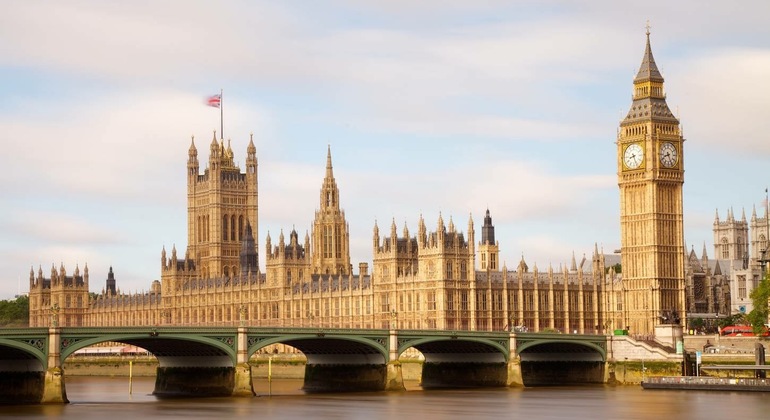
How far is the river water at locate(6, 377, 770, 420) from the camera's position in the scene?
84125mm

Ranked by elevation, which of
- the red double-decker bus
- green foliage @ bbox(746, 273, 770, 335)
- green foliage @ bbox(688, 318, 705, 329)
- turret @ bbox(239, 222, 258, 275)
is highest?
turret @ bbox(239, 222, 258, 275)

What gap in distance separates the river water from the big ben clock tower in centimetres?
3650

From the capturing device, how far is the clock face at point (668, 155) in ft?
474

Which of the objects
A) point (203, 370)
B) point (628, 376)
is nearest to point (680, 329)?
point (628, 376)

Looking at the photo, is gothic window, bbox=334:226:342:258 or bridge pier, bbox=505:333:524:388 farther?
gothic window, bbox=334:226:342:258

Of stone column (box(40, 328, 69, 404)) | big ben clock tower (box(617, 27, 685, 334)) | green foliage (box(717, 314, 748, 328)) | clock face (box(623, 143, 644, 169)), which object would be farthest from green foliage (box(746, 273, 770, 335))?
stone column (box(40, 328, 69, 404))

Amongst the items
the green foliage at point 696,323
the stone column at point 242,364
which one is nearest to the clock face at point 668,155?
the green foliage at point 696,323

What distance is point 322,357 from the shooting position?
114 m

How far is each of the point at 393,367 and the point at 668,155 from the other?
156ft

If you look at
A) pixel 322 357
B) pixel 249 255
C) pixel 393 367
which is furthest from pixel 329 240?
pixel 393 367

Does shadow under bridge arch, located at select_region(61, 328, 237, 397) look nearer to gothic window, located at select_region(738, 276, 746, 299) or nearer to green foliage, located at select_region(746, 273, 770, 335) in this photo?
green foliage, located at select_region(746, 273, 770, 335)

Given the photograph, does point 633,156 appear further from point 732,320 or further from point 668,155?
point 732,320

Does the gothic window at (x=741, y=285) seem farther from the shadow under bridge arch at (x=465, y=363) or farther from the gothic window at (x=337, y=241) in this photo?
the shadow under bridge arch at (x=465, y=363)

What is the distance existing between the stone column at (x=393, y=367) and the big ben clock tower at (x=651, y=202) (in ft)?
140
